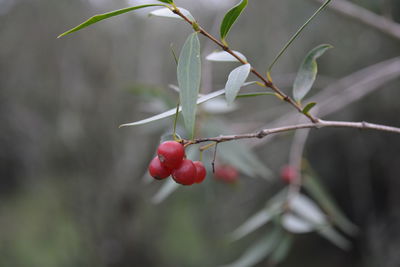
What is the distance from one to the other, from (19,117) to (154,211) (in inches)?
70.5

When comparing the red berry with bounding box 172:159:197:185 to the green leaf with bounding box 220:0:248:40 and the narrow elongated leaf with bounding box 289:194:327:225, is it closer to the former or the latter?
the green leaf with bounding box 220:0:248:40

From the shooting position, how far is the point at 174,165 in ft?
1.99

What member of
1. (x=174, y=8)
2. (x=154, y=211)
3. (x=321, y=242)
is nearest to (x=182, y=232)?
(x=154, y=211)

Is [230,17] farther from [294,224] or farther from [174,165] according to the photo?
[294,224]

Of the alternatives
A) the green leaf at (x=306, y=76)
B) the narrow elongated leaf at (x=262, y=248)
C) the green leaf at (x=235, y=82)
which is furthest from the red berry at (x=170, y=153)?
the narrow elongated leaf at (x=262, y=248)

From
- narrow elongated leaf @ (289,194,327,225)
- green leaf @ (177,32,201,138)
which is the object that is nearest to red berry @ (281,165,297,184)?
narrow elongated leaf @ (289,194,327,225)

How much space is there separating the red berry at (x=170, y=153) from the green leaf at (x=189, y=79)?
76 mm

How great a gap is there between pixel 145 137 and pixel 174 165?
9.92ft

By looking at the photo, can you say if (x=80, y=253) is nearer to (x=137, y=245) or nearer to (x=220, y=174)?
(x=137, y=245)

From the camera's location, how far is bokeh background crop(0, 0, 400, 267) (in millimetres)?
2529

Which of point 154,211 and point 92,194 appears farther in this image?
point 154,211

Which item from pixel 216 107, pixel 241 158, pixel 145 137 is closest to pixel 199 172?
pixel 241 158

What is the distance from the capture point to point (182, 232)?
4.93m

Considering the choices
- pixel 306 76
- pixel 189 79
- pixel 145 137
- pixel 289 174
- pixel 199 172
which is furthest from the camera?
pixel 145 137
